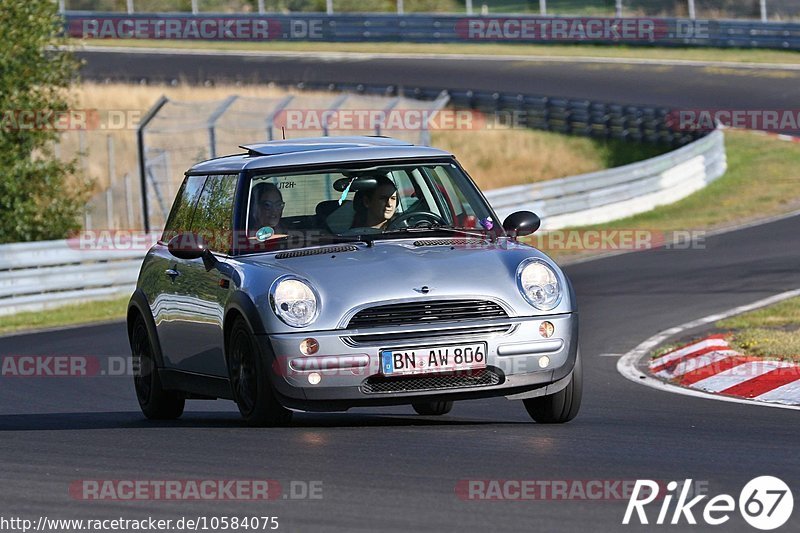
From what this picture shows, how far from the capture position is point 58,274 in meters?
20.3

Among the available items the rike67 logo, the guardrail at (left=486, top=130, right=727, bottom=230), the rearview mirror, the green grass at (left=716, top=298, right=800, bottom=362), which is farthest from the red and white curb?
the guardrail at (left=486, top=130, right=727, bottom=230)

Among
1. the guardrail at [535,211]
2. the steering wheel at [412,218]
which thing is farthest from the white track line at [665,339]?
the guardrail at [535,211]

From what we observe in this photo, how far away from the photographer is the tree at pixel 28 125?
24.4 m

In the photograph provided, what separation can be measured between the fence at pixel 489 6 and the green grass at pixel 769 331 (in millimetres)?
31175

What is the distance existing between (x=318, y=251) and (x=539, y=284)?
122 cm

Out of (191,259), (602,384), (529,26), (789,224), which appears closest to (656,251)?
(789,224)

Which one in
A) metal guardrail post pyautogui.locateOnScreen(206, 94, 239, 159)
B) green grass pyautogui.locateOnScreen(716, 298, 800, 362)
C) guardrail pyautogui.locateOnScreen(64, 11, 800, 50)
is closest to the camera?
green grass pyautogui.locateOnScreen(716, 298, 800, 362)

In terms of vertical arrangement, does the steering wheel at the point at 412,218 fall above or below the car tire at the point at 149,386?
above

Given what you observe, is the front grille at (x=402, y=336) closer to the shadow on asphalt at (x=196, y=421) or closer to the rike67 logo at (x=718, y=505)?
the shadow on asphalt at (x=196, y=421)

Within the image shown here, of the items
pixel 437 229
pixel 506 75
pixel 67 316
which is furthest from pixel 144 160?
pixel 506 75

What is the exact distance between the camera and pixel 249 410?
800 centimetres

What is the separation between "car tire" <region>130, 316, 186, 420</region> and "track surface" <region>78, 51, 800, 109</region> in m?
27.5

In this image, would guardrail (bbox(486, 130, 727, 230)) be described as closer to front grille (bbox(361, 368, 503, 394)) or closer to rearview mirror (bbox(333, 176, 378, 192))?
rearview mirror (bbox(333, 176, 378, 192))

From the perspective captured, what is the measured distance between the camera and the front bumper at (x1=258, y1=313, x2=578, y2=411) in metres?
7.51
